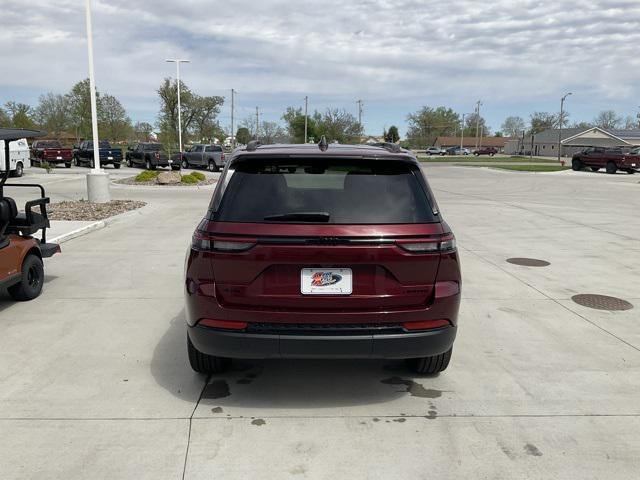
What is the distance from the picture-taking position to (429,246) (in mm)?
3400

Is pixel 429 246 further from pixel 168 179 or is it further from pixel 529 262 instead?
pixel 168 179

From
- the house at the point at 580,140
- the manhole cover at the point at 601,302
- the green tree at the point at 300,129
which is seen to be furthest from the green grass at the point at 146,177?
the house at the point at 580,140

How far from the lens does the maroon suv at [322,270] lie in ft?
10.9

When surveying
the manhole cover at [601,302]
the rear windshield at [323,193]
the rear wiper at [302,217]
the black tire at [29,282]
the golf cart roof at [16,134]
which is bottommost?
the manhole cover at [601,302]

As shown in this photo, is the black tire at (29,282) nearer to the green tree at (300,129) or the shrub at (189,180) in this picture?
the shrub at (189,180)

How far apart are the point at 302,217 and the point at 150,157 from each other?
3398 cm

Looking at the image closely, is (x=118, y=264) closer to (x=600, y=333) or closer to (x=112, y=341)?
(x=112, y=341)

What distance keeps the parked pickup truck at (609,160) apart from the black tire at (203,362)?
38917mm

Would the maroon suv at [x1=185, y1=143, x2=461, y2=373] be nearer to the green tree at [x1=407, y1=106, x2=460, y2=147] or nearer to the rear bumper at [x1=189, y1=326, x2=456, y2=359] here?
the rear bumper at [x1=189, y1=326, x2=456, y2=359]

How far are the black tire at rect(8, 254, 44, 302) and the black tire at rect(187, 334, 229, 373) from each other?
2907 mm

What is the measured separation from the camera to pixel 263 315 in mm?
3373

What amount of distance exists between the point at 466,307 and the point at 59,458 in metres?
4.32

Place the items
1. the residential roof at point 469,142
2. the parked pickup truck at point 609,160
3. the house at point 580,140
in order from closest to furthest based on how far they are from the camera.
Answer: the parked pickup truck at point 609,160 < the house at point 580,140 < the residential roof at point 469,142

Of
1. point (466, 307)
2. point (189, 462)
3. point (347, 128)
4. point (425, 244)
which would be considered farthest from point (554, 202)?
point (347, 128)
